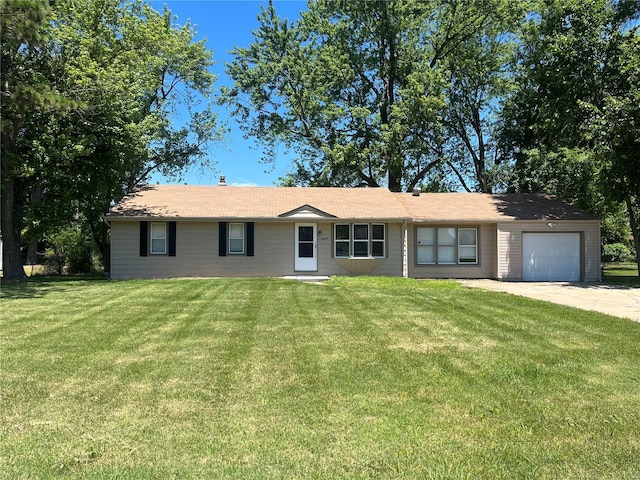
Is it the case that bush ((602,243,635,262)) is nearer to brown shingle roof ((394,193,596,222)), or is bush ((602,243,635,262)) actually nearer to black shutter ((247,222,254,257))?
brown shingle roof ((394,193,596,222))

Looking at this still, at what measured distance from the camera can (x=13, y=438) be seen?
3492 millimetres

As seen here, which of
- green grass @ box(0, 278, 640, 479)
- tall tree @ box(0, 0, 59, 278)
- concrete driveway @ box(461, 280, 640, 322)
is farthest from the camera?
tall tree @ box(0, 0, 59, 278)

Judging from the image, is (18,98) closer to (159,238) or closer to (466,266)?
(159,238)

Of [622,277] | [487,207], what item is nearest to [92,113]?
[487,207]

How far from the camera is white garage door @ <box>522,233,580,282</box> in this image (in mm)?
18016

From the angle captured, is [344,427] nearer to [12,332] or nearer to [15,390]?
[15,390]

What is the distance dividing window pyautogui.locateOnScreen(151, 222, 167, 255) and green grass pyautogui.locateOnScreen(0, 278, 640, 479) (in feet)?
27.1

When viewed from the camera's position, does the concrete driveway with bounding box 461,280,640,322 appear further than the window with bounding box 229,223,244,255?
No

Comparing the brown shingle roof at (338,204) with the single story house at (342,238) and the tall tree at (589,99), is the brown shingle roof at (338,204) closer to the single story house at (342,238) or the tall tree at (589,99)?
the single story house at (342,238)

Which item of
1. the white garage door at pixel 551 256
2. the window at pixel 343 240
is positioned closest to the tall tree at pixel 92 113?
the window at pixel 343 240

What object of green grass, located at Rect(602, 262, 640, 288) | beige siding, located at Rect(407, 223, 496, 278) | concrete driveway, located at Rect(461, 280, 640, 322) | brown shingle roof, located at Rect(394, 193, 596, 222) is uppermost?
brown shingle roof, located at Rect(394, 193, 596, 222)

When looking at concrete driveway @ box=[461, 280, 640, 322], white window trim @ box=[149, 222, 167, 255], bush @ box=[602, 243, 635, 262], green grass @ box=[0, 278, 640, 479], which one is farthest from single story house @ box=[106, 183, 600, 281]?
bush @ box=[602, 243, 635, 262]

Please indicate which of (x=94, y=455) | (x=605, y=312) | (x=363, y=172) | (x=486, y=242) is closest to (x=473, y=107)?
(x=363, y=172)

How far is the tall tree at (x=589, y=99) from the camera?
52.0ft
